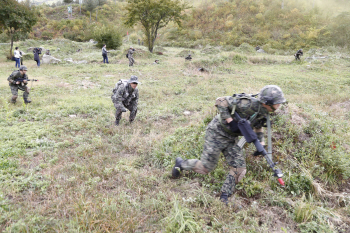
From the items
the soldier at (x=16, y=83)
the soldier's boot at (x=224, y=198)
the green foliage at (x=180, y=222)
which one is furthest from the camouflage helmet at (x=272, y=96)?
the soldier at (x=16, y=83)

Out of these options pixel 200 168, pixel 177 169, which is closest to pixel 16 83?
pixel 177 169

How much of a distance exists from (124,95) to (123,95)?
33 millimetres

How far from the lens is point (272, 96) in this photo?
262cm

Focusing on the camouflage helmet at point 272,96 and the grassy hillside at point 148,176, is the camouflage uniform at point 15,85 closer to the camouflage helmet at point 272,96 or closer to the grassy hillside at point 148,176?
the grassy hillside at point 148,176

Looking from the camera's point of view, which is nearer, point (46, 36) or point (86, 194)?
point (86, 194)

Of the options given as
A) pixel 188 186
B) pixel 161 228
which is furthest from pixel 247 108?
pixel 161 228

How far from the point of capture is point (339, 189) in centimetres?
322

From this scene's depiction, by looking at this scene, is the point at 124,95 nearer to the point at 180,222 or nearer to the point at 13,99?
the point at 180,222

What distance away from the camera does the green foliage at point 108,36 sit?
66.3 ft

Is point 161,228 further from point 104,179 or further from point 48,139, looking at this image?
point 48,139

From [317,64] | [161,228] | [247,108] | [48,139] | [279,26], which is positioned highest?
[279,26]

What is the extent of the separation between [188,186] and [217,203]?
1.90 ft

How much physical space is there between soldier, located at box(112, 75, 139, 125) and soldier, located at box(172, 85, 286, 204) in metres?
2.84

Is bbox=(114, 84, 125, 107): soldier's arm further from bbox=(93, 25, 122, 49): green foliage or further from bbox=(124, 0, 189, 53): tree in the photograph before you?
bbox=(93, 25, 122, 49): green foliage
